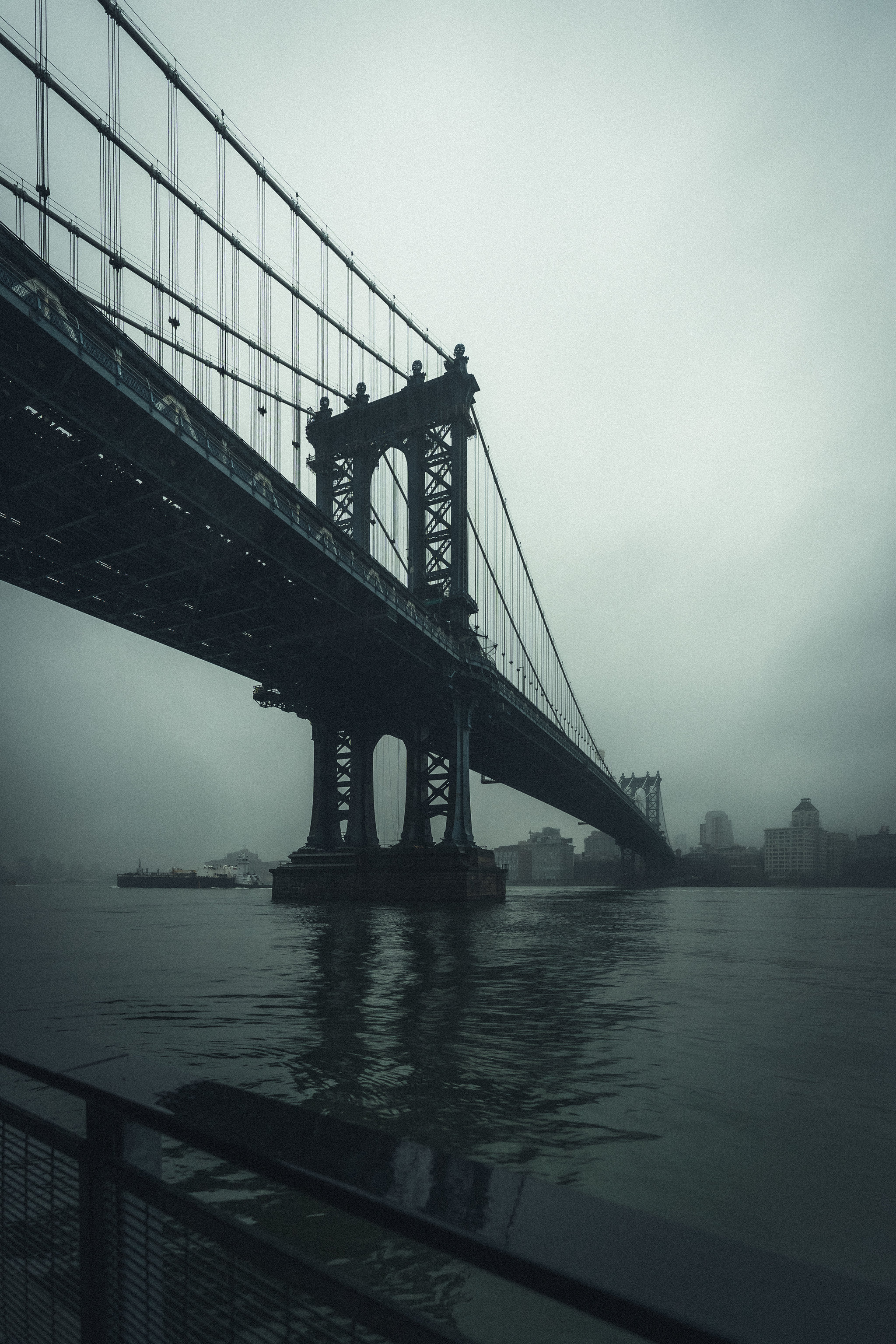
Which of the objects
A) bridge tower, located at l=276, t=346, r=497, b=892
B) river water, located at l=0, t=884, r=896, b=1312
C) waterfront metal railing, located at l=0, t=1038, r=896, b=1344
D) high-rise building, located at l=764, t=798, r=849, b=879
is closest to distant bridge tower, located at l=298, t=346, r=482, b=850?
bridge tower, located at l=276, t=346, r=497, b=892

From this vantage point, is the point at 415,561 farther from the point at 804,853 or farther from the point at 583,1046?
the point at 804,853

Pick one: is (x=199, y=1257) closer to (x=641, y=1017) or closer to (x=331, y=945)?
(x=641, y=1017)

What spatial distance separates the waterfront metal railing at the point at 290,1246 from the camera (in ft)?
3.29

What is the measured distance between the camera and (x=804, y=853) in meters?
133

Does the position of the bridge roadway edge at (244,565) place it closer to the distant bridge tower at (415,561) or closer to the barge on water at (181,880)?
the distant bridge tower at (415,561)

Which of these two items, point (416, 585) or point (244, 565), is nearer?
point (244, 565)

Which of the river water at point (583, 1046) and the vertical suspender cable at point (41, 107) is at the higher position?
the vertical suspender cable at point (41, 107)

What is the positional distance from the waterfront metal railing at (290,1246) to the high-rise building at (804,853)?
13416 cm

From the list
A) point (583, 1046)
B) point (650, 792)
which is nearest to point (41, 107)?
point (583, 1046)

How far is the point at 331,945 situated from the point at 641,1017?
1152cm

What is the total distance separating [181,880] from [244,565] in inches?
4698

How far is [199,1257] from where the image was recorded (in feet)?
5.96

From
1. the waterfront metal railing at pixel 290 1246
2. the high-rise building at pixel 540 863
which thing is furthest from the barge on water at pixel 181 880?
the waterfront metal railing at pixel 290 1246

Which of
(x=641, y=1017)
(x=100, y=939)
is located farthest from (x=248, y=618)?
(x=641, y=1017)
